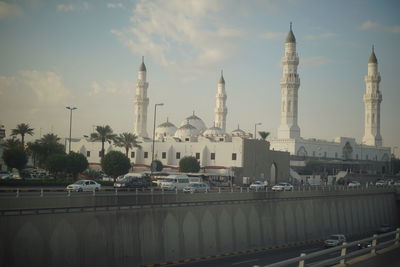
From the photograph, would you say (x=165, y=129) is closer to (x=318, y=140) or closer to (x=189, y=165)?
(x=318, y=140)

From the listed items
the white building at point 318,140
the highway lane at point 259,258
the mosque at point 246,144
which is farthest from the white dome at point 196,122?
the highway lane at point 259,258

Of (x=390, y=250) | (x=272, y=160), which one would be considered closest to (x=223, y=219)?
(x=390, y=250)

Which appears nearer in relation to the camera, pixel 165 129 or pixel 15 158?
pixel 15 158

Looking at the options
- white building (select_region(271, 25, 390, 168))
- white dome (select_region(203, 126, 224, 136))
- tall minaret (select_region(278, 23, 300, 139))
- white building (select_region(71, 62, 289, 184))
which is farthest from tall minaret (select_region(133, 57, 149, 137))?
tall minaret (select_region(278, 23, 300, 139))

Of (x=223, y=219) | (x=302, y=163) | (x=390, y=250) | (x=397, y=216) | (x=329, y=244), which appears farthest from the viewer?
(x=302, y=163)

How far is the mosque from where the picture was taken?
8438 centimetres

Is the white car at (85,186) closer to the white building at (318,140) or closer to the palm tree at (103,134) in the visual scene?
the palm tree at (103,134)

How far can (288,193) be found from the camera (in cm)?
4619

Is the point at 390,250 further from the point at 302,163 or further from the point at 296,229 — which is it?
the point at 302,163

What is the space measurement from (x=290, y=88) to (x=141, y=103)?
110 ft

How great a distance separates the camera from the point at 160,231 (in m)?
32.3

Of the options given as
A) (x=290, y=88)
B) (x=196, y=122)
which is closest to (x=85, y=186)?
(x=290, y=88)

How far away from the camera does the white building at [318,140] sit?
11562 centimetres

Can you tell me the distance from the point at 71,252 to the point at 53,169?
35507mm
